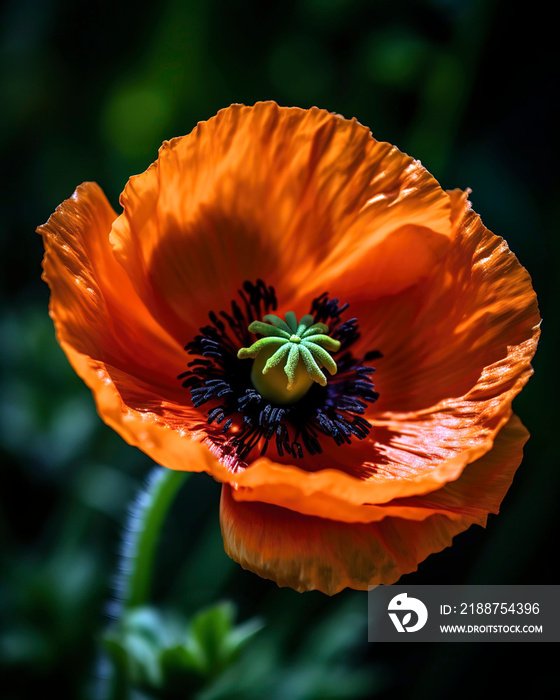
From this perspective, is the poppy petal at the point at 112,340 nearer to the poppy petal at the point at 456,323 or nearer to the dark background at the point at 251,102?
the poppy petal at the point at 456,323

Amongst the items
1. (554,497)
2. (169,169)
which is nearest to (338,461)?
(169,169)

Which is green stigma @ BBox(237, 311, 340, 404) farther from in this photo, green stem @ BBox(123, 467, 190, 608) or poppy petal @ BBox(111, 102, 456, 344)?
green stem @ BBox(123, 467, 190, 608)

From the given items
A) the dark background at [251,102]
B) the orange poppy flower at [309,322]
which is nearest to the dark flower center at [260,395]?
the orange poppy flower at [309,322]

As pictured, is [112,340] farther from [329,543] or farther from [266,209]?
[329,543]

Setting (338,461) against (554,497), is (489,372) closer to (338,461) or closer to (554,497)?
(338,461)

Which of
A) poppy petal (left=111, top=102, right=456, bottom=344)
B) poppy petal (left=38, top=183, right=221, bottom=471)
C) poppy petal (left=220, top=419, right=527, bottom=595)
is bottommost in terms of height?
poppy petal (left=220, top=419, right=527, bottom=595)

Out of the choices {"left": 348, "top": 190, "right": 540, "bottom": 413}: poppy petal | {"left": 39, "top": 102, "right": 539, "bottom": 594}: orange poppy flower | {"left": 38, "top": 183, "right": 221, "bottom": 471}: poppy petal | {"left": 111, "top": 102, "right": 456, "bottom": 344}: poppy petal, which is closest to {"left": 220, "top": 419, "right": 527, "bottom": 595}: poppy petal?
{"left": 39, "top": 102, "right": 539, "bottom": 594}: orange poppy flower

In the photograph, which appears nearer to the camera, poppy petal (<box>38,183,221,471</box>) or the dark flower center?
poppy petal (<box>38,183,221,471</box>)
